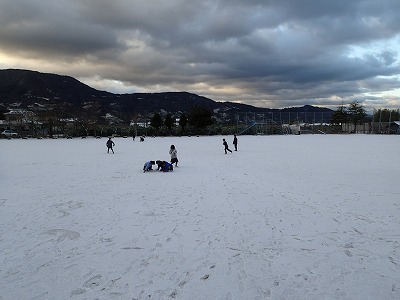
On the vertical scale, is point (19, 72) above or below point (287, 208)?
above

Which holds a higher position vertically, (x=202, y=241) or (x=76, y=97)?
(x=76, y=97)

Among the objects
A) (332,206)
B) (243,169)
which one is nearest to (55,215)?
(332,206)

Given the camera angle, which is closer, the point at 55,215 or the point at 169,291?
the point at 169,291

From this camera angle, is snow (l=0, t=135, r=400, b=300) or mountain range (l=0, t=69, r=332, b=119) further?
mountain range (l=0, t=69, r=332, b=119)

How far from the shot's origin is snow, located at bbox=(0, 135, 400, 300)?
149 inches

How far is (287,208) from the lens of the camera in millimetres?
7203

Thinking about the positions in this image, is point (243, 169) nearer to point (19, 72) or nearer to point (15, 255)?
point (15, 255)

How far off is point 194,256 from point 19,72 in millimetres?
234646

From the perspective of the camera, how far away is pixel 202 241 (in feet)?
17.1

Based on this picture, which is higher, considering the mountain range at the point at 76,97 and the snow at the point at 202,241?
the mountain range at the point at 76,97

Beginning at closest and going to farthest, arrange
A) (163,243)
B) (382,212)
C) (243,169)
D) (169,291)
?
(169,291), (163,243), (382,212), (243,169)

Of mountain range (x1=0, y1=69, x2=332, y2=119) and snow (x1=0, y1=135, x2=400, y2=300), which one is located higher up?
mountain range (x1=0, y1=69, x2=332, y2=119)

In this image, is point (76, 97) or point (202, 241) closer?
point (202, 241)

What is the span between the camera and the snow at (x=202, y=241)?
3.79 meters
